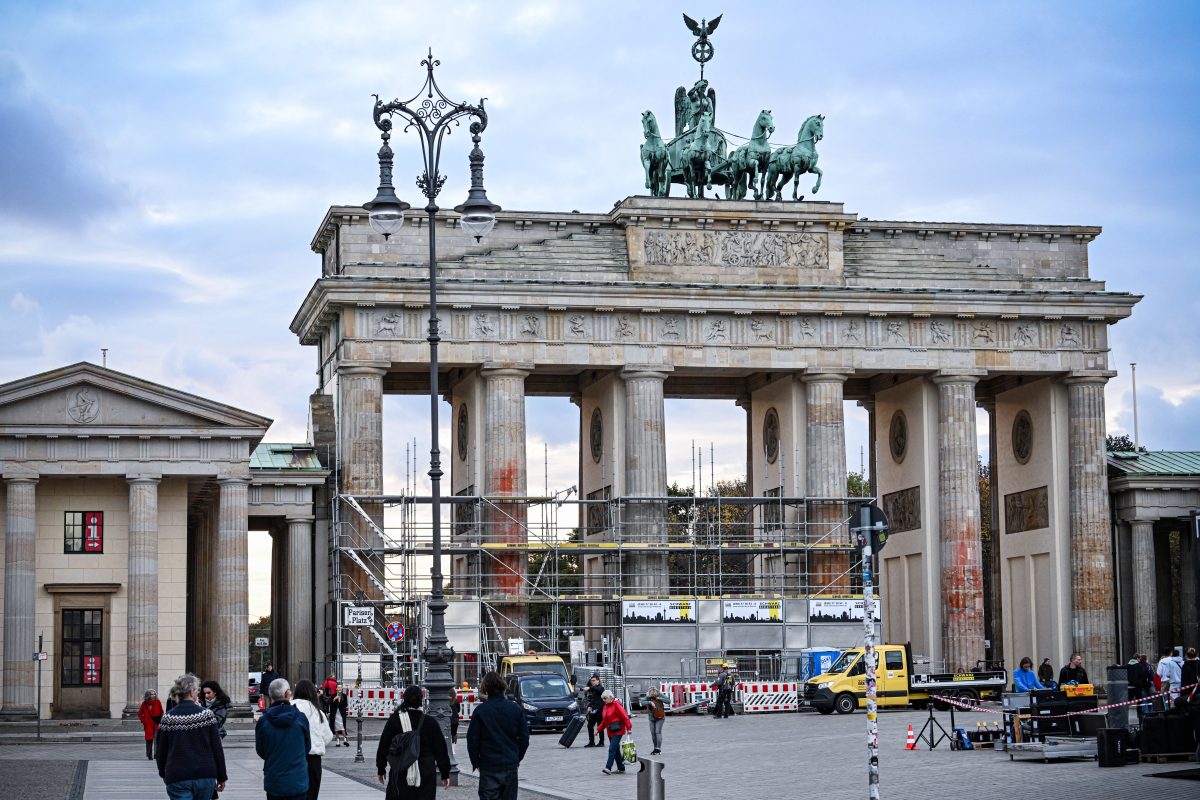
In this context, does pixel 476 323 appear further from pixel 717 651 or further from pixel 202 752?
pixel 202 752

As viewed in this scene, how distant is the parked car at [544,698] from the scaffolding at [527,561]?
820 cm

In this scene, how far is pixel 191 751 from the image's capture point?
60.2ft

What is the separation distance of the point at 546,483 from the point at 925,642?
49.8 ft

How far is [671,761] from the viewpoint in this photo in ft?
117

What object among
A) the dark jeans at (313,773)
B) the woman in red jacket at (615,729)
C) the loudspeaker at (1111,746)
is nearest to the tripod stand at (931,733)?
the loudspeaker at (1111,746)

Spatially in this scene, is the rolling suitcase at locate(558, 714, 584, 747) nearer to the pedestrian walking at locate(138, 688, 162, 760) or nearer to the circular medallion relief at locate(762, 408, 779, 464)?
the pedestrian walking at locate(138, 688, 162, 760)

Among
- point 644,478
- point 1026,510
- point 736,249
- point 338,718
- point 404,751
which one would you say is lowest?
point 338,718

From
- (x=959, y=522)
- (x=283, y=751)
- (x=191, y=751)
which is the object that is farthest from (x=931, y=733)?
(x=959, y=522)

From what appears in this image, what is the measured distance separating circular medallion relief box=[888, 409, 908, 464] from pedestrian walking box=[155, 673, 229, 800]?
5454 cm

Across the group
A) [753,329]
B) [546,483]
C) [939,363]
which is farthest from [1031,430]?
[546,483]

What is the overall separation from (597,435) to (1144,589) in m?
21.2

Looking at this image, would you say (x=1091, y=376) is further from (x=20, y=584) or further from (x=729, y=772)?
(x=729, y=772)

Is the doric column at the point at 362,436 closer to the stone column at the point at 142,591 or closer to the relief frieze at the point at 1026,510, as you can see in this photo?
the stone column at the point at 142,591

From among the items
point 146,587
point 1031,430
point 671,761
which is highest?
point 1031,430
